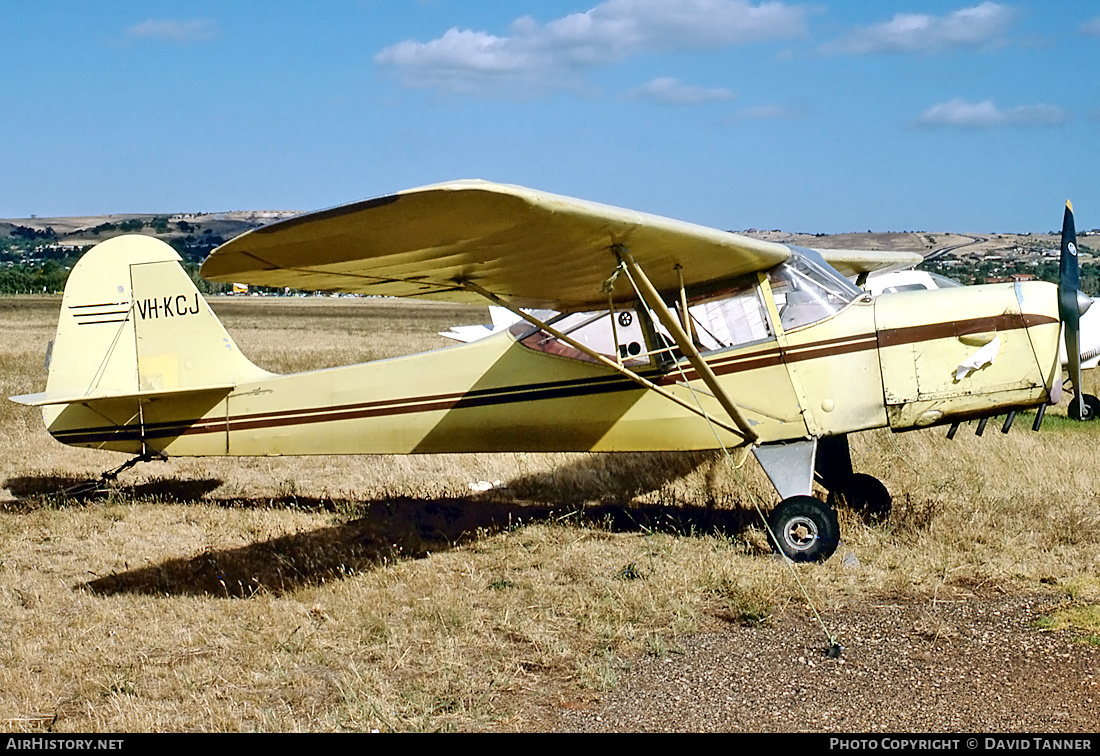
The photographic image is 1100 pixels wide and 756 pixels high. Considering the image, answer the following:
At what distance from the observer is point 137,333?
28.2 ft

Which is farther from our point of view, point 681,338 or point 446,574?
point 446,574

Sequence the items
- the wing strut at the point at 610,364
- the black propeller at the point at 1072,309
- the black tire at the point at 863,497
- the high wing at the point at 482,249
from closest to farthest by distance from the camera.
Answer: the high wing at the point at 482,249 → the black propeller at the point at 1072,309 → the wing strut at the point at 610,364 → the black tire at the point at 863,497

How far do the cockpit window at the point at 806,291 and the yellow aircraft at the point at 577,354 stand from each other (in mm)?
14

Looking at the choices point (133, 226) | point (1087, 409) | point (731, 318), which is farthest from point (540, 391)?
point (133, 226)

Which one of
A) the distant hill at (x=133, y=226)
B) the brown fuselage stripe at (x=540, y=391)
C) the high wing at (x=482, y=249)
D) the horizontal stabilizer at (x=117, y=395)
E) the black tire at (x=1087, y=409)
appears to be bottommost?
the black tire at (x=1087, y=409)

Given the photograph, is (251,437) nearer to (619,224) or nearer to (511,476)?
(511,476)

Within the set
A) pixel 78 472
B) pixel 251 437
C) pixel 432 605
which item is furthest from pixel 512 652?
pixel 78 472

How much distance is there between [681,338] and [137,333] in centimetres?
482

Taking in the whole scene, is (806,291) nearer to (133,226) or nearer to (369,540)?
(369,540)

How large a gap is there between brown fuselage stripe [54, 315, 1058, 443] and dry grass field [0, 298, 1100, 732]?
72 centimetres

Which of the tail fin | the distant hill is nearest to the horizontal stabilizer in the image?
the tail fin

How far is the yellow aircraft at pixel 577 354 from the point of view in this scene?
5.84m

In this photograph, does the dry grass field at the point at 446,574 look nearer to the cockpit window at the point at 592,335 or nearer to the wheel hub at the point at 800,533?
the wheel hub at the point at 800,533

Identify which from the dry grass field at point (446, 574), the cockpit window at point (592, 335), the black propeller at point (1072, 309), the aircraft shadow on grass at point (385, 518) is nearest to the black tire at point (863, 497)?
the dry grass field at point (446, 574)
